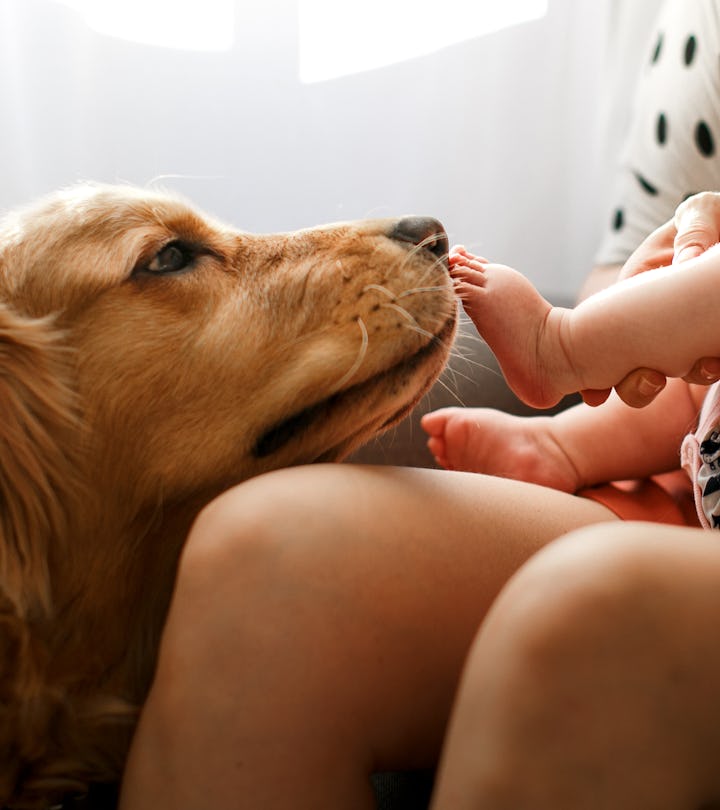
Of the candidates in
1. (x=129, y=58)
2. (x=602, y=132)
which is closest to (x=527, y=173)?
(x=602, y=132)

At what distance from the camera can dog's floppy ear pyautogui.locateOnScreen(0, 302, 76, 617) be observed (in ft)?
2.21

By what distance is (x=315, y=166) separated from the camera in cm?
170

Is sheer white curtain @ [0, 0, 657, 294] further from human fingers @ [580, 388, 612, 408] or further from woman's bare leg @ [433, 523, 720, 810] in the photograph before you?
woman's bare leg @ [433, 523, 720, 810]

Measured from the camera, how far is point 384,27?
1.64 metres

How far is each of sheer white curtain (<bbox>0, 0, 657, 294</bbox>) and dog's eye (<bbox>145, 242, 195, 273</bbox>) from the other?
651 mm

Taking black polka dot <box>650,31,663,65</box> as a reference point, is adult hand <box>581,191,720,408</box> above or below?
below

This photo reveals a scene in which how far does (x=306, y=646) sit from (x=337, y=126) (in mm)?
1339

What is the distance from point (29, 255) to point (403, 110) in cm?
114

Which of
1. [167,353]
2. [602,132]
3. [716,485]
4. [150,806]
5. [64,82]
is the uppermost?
[64,82]

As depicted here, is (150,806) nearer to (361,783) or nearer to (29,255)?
(361,783)

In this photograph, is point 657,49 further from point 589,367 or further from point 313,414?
point 313,414

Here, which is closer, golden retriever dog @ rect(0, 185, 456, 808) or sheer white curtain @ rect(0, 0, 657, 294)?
golden retriever dog @ rect(0, 185, 456, 808)

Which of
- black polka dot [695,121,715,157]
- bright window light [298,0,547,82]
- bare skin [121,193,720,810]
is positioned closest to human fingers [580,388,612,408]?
bare skin [121,193,720,810]

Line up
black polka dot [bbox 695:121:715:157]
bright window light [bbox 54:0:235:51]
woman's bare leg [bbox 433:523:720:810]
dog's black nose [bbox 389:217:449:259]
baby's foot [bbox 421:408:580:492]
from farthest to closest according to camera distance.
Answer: bright window light [bbox 54:0:235:51], black polka dot [bbox 695:121:715:157], baby's foot [bbox 421:408:580:492], dog's black nose [bbox 389:217:449:259], woman's bare leg [bbox 433:523:720:810]
